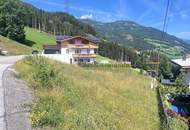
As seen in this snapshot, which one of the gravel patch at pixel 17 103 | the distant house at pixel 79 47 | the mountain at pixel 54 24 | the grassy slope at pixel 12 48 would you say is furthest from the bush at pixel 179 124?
the mountain at pixel 54 24

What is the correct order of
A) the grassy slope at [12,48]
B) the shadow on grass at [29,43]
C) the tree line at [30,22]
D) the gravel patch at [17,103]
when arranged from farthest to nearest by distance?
the shadow on grass at [29,43], the tree line at [30,22], the grassy slope at [12,48], the gravel patch at [17,103]

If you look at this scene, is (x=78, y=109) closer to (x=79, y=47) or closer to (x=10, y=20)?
(x=79, y=47)

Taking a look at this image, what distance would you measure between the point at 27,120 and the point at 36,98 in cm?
314

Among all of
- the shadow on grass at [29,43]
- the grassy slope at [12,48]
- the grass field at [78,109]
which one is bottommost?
the grass field at [78,109]

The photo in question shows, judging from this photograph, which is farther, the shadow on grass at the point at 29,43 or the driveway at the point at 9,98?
the shadow on grass at the point at 29,43

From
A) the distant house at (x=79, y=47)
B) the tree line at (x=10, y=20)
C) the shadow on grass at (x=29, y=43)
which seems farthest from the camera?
the shadow on grass at (x=29, y=43)

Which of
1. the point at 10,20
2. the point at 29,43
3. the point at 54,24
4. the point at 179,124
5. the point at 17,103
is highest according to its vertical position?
the point at 54,24

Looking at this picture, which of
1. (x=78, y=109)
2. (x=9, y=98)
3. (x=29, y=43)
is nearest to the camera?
(x=9, y=98)

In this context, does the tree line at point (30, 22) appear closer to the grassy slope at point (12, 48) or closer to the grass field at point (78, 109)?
the grassy slope at point (12, 48)

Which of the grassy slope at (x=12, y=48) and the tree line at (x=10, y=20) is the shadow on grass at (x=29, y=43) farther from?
the grassy slope at (x=12, y=48)

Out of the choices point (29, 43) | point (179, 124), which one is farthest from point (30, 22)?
point (179, 124)

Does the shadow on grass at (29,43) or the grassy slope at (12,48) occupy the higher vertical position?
the shadow on grass at (29,43)

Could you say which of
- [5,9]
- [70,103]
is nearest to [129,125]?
[70,103]

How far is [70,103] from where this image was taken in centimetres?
1430
